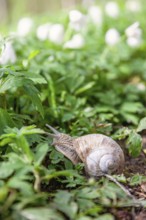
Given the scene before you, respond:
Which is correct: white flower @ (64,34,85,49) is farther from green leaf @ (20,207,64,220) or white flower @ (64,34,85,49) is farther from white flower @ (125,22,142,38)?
green leaf @ (20,207,64,220)

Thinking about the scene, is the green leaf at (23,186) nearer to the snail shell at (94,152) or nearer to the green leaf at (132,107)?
the snail shell at (94,152)

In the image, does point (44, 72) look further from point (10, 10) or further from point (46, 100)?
point (10, 10)

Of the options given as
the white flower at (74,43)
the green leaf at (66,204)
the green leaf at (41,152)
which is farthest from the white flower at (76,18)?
the green leaf at (66,204)

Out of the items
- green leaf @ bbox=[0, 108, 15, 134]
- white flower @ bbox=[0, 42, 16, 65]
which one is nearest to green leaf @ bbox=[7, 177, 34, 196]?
green leaf @ bbox=[0, 108, 15, 134]

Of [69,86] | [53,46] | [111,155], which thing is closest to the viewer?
[111,155]

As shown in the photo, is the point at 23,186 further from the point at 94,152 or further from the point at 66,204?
the point at 94,152

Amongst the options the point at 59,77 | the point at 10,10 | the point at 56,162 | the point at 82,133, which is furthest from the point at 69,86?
the point at 10,10
